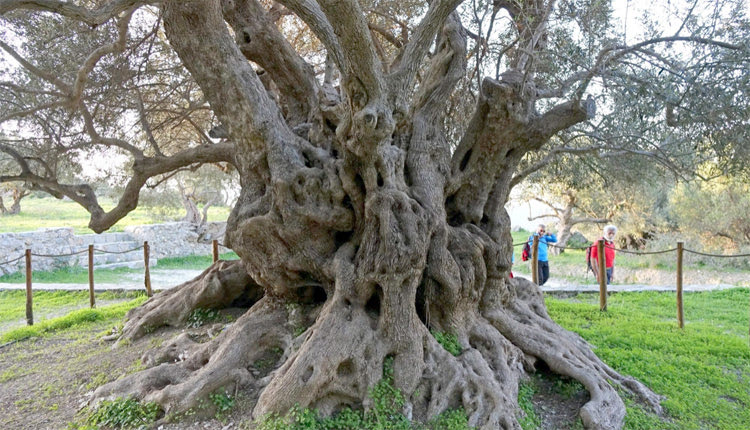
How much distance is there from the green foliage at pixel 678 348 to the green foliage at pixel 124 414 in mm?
4288

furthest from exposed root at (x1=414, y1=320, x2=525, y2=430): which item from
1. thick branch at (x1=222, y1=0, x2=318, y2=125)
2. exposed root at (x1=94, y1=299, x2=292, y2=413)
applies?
thick branch at (x1=222, y1=0, x2=318, y2=125)

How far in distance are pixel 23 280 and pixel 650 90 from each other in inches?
596

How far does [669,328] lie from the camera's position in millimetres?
7137

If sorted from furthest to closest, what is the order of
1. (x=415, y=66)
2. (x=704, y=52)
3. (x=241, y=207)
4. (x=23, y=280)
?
(x=23, y=280) < (x=241, y=207) < (x=704, y=52) < (x=415, y=66)

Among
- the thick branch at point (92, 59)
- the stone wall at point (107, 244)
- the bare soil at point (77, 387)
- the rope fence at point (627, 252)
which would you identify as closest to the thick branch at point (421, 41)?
the bare soil at point (77, 387)

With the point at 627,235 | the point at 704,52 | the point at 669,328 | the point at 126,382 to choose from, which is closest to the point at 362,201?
the point at 126,382

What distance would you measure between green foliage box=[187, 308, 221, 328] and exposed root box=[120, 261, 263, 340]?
0.05 meters

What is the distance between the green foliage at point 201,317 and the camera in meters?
6.01

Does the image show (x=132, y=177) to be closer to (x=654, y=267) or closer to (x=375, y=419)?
(x=375, y=419)

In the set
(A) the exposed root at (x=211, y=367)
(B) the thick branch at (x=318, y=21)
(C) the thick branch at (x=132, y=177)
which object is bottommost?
(A) the exposed root at (x=211, y=367)

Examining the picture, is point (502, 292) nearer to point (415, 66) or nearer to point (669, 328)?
point (415, 66)

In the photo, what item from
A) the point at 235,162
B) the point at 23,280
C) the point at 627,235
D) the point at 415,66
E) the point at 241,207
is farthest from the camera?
the point at 627,235

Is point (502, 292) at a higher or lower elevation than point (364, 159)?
lower

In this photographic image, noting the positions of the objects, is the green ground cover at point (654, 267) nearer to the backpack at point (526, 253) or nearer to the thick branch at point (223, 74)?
the backpack at point (526, 253)
